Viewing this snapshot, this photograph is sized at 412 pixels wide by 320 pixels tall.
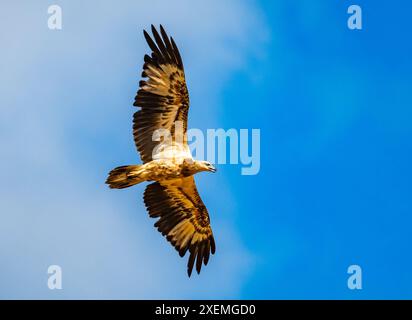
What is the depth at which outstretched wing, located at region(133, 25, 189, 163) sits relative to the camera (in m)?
19.3

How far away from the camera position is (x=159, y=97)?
19.3m

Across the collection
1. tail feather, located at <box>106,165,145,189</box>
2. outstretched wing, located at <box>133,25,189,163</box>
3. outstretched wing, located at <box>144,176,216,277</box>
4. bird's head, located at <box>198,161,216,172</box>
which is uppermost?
outstretched wing, located at <box>133,25,189,163</box>

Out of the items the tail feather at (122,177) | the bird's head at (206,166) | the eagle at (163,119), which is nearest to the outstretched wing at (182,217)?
the eagle at (163,119)

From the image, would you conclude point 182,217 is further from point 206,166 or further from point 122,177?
point 122,177

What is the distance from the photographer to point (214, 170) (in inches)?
749

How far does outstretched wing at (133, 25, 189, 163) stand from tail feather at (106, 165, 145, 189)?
57 centimetres

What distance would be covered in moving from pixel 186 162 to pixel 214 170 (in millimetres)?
615

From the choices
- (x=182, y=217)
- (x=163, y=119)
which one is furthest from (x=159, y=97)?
(x=182, y=217)

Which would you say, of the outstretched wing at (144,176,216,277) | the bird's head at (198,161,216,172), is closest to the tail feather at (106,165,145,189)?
the outstretched wing at (144,176,216,277)

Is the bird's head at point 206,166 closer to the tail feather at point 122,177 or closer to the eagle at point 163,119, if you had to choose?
the eagle at point 163,119

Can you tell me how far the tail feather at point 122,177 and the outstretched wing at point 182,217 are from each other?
1.22 m

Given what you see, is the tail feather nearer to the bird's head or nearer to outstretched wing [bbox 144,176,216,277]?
outstretched wing [bbox 144,176,216,277]

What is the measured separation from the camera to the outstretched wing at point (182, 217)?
2002cm
